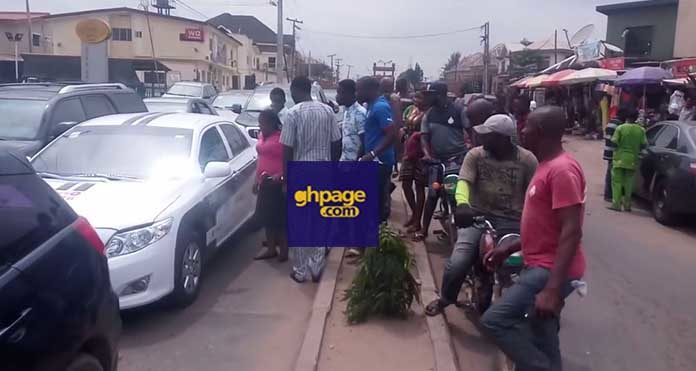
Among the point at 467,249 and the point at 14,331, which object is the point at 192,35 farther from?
the point at 14,331

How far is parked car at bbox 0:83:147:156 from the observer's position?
8.88m

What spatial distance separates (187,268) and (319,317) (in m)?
1.23

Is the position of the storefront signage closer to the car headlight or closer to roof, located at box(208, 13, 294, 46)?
the car headlight

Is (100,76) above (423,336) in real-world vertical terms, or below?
above

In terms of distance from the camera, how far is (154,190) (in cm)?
595

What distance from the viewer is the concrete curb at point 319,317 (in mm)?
4809

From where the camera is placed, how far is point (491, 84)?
1801 inches

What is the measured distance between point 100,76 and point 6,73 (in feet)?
79.1

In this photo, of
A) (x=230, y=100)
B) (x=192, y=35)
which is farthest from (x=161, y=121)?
(x=192, y=35)

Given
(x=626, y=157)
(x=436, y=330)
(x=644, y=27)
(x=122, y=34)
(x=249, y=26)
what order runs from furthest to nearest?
(x=249, y=26), (x=122, y=34), (x=644, y=27), (x=626, y=157), (x=436, y=330)

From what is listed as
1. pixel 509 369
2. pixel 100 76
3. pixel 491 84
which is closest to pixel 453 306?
pixel 509 369

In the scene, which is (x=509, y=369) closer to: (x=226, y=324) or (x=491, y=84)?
(x=226, y=324)

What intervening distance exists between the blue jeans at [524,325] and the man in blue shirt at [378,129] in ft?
12.0

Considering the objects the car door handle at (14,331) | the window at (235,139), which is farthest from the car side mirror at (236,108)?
the car door handle at (14,331)
